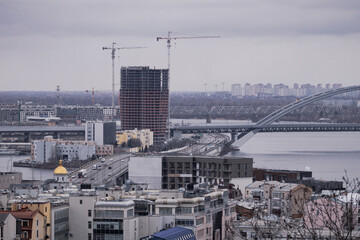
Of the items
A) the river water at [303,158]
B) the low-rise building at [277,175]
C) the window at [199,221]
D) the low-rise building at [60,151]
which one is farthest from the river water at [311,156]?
the window at [199,221]

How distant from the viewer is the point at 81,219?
10.7 metres

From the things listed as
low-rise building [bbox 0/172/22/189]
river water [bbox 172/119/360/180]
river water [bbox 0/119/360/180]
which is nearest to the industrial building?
river water [bbox 0/119/360/180]

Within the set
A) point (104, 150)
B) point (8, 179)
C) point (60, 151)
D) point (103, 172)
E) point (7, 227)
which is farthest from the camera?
point (104, 150)

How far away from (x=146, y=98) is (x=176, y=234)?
34968 millimetres

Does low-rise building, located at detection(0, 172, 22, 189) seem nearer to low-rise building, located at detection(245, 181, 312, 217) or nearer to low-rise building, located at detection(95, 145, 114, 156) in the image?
low-rise building, located at detection(245, 181, 312, 217)

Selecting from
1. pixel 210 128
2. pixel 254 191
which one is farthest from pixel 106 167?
pixel 210 128

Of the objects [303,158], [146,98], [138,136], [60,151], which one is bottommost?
[303,158]

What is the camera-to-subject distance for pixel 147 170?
1845 cm

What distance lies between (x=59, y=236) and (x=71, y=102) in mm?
78562

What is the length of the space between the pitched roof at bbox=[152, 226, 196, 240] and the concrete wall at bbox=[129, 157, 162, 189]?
7390mm

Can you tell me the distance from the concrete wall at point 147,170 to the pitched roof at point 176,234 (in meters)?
7.39

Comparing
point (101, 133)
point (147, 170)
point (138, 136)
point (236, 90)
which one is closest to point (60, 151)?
point (101, 133)

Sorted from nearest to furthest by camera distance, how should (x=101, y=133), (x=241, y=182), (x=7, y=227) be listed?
(x=7, y=227) < (x=241, y=182) < (x=101, y=133)

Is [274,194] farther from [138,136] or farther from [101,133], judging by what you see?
[138,136]
